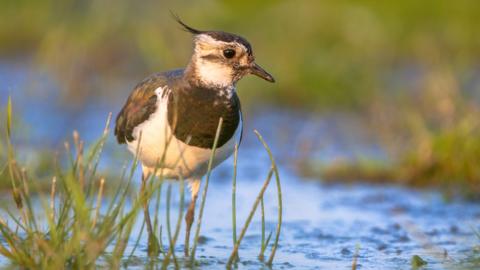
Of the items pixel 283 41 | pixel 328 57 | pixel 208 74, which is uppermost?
pixel 283 41

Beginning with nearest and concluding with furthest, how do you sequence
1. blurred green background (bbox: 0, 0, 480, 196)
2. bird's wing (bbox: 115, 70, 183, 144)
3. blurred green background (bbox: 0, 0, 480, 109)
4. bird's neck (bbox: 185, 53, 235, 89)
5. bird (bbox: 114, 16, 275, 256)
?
bird (bbox: 114, 16, 275, 256) < bird's neck (bbox: 185, 53, 235, 89) < bird's wing (bbox: 115, 70, 183, 144) < blurred green background (bbox: 0, 0, 480, 196) < blurred green background (bbox: 0, 0, 480, 109)

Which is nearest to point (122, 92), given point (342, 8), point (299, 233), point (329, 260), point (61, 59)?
point (61, 59)

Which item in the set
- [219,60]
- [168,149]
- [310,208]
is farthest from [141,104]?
[310,208]

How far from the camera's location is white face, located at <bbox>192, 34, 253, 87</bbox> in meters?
5.77

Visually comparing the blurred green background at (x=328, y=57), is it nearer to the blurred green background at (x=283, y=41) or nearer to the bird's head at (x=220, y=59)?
the blurred green background at (x=283, y=41)

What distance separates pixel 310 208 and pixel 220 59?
2062mm

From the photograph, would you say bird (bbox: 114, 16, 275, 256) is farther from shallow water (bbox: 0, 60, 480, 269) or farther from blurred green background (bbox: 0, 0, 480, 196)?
blurred green background (bbox: 0, 0, 480, 196)

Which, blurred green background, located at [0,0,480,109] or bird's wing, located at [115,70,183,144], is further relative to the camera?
blurred green background, located at [0,0,480,109]

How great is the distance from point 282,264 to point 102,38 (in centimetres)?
783

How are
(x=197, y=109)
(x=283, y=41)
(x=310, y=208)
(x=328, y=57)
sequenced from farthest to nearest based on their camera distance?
(x=283, y=41), (x=328, y=57), (x=310, y=208), (x=197, y=109)

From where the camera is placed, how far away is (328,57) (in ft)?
37.9

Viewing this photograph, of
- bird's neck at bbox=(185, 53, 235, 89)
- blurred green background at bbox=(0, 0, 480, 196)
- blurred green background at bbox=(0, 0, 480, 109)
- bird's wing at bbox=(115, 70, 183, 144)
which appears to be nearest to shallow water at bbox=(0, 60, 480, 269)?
blurred green background at bbox=(0, 0, 480, 196)

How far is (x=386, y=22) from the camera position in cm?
1386

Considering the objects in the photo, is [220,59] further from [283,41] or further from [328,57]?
[283,41]
